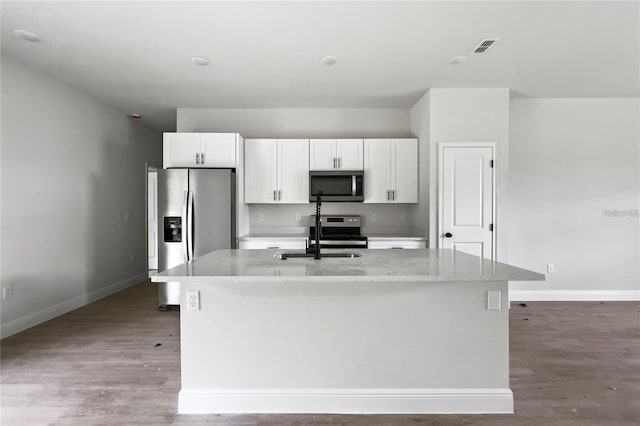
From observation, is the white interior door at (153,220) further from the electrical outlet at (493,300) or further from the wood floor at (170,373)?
the electrical outlet at (493,300)

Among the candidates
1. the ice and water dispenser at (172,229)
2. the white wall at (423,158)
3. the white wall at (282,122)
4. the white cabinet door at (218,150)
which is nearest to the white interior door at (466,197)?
the white wall at (423,158)

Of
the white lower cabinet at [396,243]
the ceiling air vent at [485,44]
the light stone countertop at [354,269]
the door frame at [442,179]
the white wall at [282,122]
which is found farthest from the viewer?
the white wall at [282,122]

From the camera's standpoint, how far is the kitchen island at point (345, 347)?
214 centimetres

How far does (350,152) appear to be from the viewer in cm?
466

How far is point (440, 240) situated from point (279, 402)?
2786 mm

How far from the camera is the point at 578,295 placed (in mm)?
4598

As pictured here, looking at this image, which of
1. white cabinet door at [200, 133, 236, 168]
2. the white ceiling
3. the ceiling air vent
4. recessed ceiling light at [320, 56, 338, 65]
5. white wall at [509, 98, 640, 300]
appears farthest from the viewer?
white wall at [509, 98, 640, 300]

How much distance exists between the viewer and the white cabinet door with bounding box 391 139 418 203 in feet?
15.2

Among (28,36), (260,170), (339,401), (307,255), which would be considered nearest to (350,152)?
(260,170)

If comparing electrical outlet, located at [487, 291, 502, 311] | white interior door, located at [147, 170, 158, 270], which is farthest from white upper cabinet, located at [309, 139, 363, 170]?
electrical outlet, located at [487, 291, 502, 311]

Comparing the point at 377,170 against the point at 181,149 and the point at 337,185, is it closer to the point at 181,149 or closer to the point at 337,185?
the point at 337,185

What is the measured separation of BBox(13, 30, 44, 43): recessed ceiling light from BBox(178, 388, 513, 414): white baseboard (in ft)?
9.73

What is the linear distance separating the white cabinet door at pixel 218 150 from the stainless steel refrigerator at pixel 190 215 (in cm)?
23

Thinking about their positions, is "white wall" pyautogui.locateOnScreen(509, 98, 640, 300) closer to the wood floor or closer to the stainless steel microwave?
the wood floor
